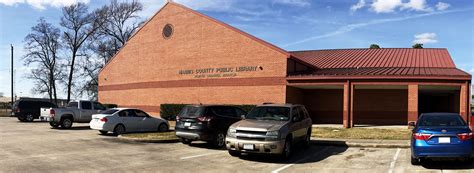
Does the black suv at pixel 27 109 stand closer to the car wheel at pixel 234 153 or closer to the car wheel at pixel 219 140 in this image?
the car wheel at pixel 219 140

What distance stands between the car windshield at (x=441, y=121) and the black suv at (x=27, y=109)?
27.3 metres

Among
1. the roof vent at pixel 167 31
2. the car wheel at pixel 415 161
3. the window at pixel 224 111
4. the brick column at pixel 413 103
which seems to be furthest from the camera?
the roof vent at pixel 167 31

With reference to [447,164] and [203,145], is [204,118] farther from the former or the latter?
[447,164]

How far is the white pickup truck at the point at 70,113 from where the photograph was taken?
2467 cm

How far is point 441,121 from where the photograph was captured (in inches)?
450

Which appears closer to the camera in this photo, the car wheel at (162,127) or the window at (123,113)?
the window at (123,113)

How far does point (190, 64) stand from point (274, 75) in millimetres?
7862

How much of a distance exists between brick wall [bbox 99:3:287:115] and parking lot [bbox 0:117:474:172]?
13.6m

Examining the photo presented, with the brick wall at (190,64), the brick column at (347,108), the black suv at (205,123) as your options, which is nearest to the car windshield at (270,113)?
the black suv at (205,123)

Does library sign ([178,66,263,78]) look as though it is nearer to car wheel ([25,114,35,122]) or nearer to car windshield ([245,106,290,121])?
car wheel ([25,114,35,122])

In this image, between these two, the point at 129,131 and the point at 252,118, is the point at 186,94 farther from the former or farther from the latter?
the point at 252,118

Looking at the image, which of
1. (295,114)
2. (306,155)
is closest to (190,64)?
(295,114)

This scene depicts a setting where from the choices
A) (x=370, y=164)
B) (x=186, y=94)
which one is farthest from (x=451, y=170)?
(x=186, y=94)

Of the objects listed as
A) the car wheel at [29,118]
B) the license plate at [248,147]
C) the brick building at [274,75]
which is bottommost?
the car wheel at [29,118]
